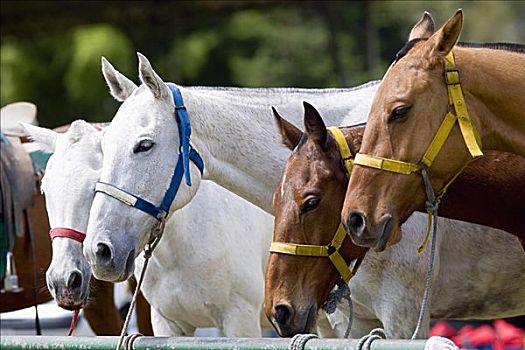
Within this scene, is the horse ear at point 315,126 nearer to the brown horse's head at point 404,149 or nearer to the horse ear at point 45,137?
the brown horse's head at point 404,149

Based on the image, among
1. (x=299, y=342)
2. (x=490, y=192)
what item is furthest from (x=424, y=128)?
(x=299, y=342)

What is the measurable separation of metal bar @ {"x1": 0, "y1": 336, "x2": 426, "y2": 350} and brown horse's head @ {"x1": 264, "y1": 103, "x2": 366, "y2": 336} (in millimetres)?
548

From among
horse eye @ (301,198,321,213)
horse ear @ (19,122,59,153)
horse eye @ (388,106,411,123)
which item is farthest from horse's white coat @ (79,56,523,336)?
horse ear @ (19,122,59,153)

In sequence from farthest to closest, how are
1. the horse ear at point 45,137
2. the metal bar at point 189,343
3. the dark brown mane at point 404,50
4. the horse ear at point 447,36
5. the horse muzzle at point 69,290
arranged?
the horse ear at point 45,137 < the horse muzzle at point 69,290 < the dark brown mane at point 404,50 < the horse ear at point 447,36 < the metal bar at point 189,343

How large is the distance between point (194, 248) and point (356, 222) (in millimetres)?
1778

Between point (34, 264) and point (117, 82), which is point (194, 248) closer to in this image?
point (117, 82)

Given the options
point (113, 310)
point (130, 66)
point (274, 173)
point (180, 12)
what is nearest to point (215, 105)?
point (274, 173)

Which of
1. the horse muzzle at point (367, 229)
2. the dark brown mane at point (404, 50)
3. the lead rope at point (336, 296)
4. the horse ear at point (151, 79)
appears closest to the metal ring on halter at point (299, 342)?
the horse muzzle at point (367, 229)

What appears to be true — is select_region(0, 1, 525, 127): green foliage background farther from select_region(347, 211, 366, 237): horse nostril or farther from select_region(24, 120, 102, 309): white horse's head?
select_region(347, 211, 366, 237): horse nostril

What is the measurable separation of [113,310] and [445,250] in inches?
119

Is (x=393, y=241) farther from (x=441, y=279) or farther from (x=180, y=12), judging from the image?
(x=180, y=12)

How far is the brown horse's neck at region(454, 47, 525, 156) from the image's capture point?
345cm

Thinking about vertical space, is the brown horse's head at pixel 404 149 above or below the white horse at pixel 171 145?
above

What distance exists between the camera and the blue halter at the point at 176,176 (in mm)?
4051
